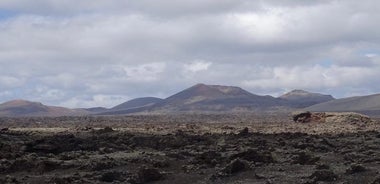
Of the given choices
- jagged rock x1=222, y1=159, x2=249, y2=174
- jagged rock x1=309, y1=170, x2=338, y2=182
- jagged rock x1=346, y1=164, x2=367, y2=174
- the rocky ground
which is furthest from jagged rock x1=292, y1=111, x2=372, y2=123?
jagged rock x1=309, y1=170, x2=338, y2=182

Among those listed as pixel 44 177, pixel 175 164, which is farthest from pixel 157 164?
pixel 44 177

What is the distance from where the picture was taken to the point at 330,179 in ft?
56.9

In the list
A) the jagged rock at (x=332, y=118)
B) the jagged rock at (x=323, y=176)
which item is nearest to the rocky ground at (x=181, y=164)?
the jagged rock at (x=323, y=176)

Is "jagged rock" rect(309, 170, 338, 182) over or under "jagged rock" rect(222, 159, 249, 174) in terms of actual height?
under

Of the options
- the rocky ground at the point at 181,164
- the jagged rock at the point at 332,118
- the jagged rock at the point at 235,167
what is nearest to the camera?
the rocky ground at the point at 181,164

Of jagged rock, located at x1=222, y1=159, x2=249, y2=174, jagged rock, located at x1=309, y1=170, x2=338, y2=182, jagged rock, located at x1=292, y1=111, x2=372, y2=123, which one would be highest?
jagged rock, located at x1=292, y1=111, x2=372, y2=123

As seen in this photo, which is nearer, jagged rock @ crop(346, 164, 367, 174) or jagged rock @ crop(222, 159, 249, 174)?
jagged rock @ crop(346, 164, 367, 174)

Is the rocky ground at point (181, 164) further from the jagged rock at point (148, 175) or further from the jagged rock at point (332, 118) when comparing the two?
the jagged rock at point (332, 118)

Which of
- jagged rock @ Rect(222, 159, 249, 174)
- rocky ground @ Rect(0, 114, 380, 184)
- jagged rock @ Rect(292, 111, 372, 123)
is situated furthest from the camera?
jagged rock @ Rect(292, 111, 372, 123)

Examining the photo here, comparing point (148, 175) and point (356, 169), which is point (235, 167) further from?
point (356, 169)

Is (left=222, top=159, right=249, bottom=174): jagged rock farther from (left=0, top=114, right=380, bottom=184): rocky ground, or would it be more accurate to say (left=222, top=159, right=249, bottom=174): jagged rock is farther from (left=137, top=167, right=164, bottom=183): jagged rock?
(left=137, top=167, right=164, bottom=183): jagged rock

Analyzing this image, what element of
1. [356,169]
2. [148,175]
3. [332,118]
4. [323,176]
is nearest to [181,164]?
[148,175]

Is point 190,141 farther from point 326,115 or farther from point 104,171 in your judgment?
point 326,115

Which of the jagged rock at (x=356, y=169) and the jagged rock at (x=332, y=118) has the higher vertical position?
the jagged rock at (x=332, y=118)
